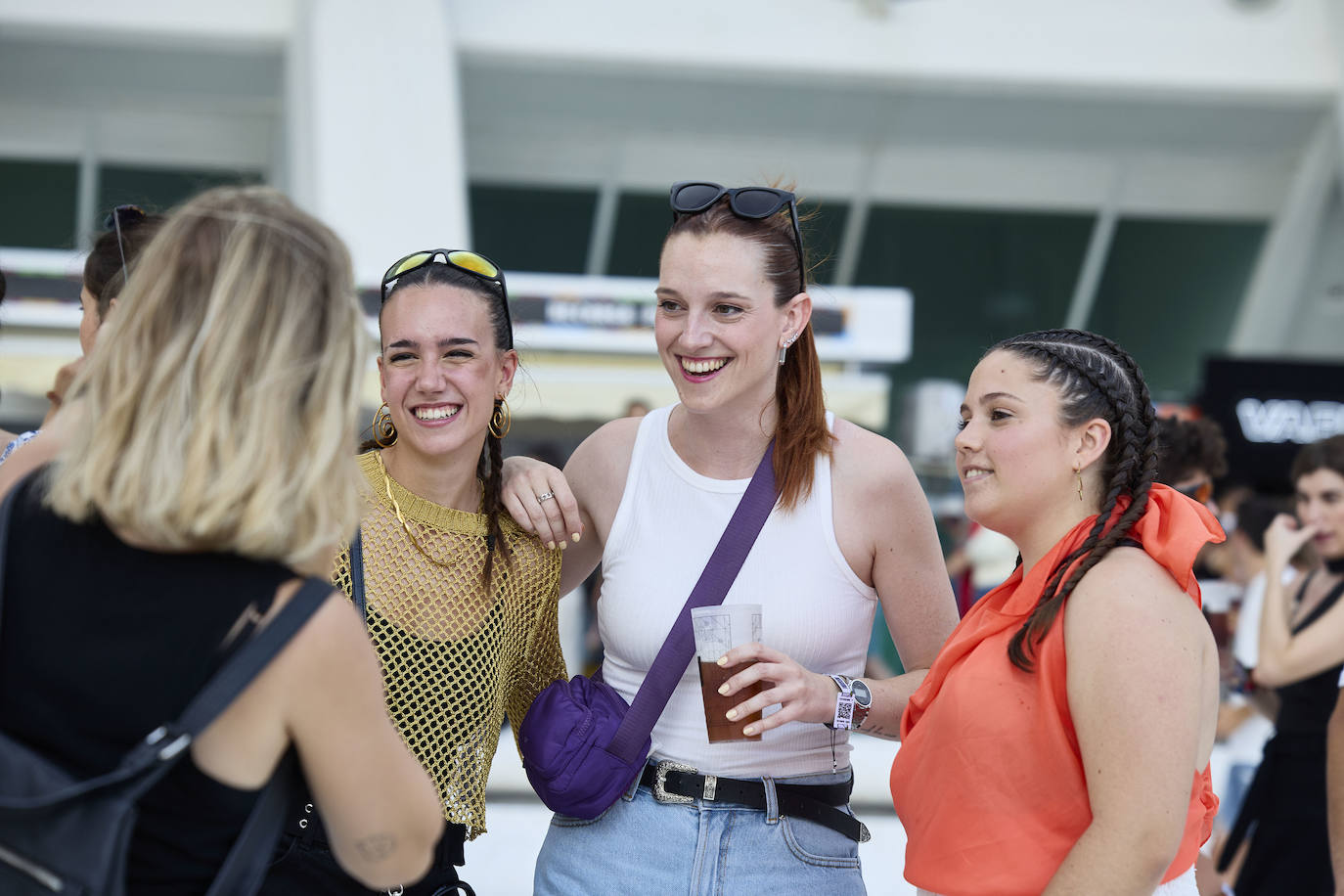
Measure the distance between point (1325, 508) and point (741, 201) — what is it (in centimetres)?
288

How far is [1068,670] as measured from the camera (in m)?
1.93

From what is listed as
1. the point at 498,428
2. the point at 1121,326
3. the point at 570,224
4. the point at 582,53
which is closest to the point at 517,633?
the point at 498,428

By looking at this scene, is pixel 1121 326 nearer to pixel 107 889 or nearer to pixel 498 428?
pixel 498 428

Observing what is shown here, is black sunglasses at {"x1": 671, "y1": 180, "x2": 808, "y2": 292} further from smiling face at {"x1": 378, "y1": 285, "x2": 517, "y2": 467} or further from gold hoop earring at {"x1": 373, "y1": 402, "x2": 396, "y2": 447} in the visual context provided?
gold hoop earring at {"x1": 373, "y1": 402, "x2": 396, "y2": 447}

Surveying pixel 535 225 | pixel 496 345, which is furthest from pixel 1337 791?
pixel 535 225

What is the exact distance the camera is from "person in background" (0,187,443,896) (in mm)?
1466

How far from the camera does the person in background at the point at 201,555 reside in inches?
57.7

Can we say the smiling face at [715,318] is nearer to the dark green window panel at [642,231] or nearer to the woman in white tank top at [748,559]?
the woman in white tank top at [748,559]

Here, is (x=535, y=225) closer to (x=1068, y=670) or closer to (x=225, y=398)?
(x=1068, y=670)

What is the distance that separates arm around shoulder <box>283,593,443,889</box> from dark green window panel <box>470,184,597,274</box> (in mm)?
11458

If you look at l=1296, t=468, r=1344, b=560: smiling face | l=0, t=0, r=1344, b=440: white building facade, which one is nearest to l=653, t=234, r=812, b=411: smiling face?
l=1296, t=468, r=1344, b=560: smiling face

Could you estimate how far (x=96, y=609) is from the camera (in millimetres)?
1488

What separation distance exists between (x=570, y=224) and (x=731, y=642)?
11176 millimetres

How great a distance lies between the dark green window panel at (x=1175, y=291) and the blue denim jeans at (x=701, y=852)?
40.5 ft
